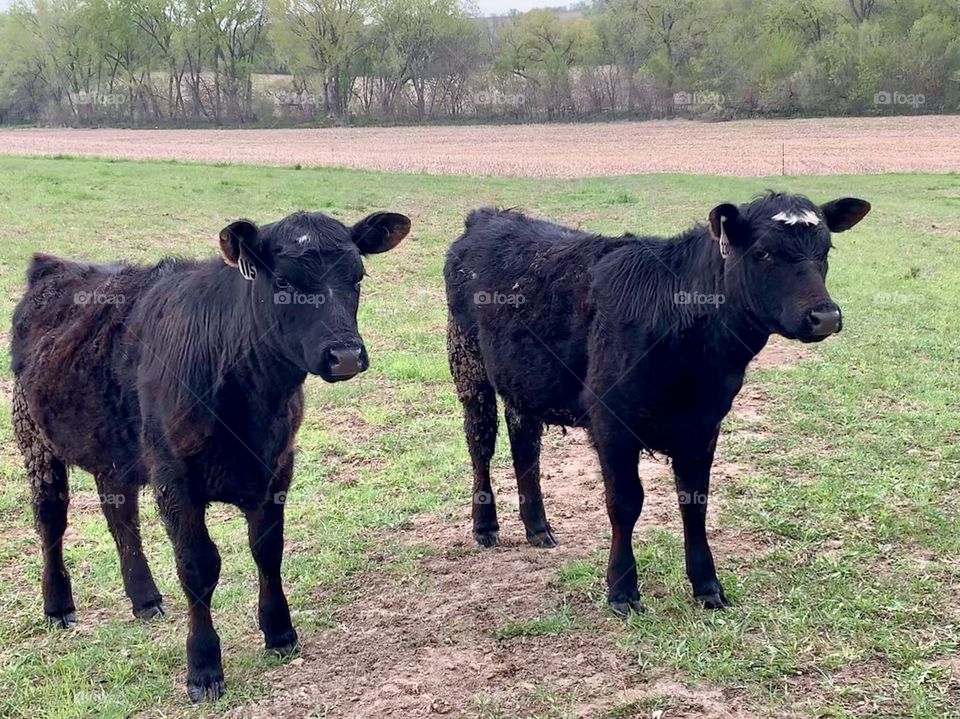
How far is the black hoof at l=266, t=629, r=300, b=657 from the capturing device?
15.4 ft

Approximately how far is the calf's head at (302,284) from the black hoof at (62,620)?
2.24 metres

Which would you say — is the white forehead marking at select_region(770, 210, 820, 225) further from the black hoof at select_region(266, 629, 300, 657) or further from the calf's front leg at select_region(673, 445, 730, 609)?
the black hoof at select_region(266, 629, 300, 657)

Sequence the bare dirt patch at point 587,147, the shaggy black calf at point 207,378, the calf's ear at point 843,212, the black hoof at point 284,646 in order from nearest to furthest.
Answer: the shaggy black calf at point 207,378 < the black hoof at point 284,646 < the calf's ear at point 843,212 < the bare dirt patch at point 587,147

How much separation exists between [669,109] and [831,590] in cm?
5590

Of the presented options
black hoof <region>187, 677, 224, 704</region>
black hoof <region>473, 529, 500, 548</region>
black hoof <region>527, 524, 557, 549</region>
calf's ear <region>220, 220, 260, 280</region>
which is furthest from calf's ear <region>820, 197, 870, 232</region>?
black hoof <region>187, 677, 224, 704</region>

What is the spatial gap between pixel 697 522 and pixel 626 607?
2.06 feet

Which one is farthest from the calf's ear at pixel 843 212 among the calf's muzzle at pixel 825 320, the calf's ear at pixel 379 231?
the calf's ear at pixel 379 231

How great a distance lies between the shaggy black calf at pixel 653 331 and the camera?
4.61m

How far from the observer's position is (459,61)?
208 ft

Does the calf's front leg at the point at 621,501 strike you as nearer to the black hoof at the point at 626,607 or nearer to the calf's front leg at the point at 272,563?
the black hoof at the point at 626,607

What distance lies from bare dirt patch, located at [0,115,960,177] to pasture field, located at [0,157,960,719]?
23.7 metres

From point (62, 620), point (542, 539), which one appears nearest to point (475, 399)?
point (542, 539)

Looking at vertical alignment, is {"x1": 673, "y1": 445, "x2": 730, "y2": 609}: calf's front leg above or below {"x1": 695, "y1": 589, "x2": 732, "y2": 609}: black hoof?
above

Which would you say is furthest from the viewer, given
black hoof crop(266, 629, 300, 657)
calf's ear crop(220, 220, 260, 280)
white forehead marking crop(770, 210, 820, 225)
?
black hoof crop(266, 629, 300, 657)
